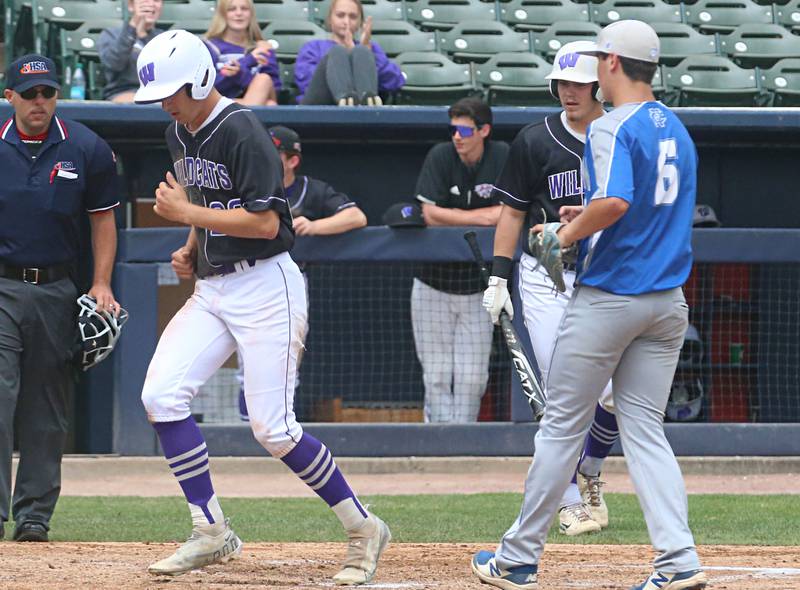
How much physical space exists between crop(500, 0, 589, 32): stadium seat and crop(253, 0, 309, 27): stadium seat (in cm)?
169

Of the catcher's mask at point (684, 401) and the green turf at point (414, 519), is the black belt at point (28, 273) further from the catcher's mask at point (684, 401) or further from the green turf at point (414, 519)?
the catcher's mask at point (684, 401)

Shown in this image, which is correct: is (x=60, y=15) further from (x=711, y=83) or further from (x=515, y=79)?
(x=711, y=83)

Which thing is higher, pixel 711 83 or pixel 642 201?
pixel 642 201

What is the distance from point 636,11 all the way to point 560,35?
37.9 inches

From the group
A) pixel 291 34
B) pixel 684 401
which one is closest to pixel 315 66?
pixel 291 34

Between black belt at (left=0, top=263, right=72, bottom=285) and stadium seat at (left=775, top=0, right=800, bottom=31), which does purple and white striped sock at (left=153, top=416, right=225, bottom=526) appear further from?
stadium seat at (left=775, top=0, right=800, bottom=31)

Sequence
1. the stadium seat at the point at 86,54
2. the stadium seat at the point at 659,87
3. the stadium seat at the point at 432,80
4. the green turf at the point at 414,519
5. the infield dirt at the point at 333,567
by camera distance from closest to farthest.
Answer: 1. the infield dirt at the point at 333,567
2. the green turf at the point at 414,519
3. the stadium seat at the point at 86,54
4. the stadium seat at the point at 432,80
5. the stadium seat at the point at 659,87

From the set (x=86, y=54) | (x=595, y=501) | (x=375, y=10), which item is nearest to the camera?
(x=595, y=501)

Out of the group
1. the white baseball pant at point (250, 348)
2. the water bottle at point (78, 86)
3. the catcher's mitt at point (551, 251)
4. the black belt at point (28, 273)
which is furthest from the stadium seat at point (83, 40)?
the catcher's mitt at point (551, 251)

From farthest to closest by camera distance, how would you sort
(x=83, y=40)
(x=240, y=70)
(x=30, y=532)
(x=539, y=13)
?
(x=539, y=13)
(x=83, y=40)
(x=240, y=70)
(x=30, y=532)

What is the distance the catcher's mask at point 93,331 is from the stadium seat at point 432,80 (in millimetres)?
4407

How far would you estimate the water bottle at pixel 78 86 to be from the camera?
29.3 ft

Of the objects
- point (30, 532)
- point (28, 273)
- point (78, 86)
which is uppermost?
point (78, 86)

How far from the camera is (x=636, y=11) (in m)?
11.3
